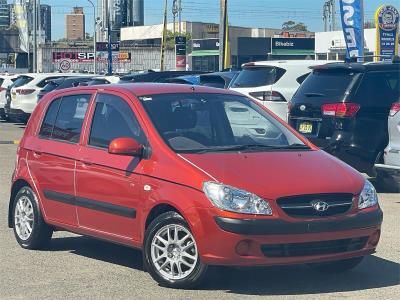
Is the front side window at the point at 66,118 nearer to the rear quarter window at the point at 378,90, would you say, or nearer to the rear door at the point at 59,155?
the rear door at the point at 59,155

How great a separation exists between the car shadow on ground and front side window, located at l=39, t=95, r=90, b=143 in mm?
1153

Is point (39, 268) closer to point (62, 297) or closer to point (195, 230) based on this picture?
point (62, 297)

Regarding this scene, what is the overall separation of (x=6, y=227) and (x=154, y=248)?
3227 millimetres

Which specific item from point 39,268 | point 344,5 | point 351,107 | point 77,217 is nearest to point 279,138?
point 77,217

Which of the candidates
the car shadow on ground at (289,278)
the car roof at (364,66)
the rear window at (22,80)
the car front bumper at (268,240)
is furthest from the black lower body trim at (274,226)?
the rear window at (22,80)

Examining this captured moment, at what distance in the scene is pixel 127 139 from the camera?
6758 millimetres

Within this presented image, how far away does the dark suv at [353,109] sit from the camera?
1154 cm

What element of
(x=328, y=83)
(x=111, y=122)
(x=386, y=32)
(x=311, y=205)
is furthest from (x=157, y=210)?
(x=386, y=32)

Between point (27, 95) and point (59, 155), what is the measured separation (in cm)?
1904

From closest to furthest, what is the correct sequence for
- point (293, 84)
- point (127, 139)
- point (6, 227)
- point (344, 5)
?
point (127, 139) < point (6, 227) < point (293, 84) < point (344, 5)

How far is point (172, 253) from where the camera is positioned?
6465 millimetres

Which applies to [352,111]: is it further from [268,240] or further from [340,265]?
[268,240]

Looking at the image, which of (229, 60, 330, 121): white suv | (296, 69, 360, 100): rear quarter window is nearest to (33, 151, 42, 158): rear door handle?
(296, 69, 360, 100): rear quarter window

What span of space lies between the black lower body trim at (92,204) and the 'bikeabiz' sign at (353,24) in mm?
16624
